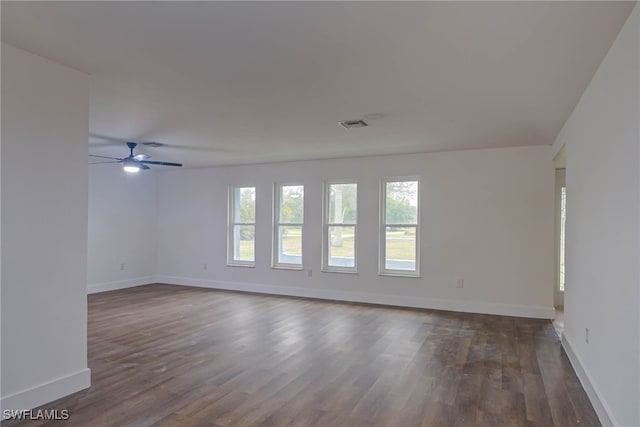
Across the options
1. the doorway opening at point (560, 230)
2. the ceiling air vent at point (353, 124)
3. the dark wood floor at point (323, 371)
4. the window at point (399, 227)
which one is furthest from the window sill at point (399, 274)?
the ceiling air vent at point (353, 124)

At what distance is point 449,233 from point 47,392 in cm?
507

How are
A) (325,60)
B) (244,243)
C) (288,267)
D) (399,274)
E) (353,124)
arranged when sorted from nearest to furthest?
1. (325,60)
2. (353,124)
3. (399,274)
4. (288,267)
5. (244,243)

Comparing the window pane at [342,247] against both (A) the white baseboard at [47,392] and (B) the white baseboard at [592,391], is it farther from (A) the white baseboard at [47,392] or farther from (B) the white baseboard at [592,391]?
(A) the white baseboard at [47,392]

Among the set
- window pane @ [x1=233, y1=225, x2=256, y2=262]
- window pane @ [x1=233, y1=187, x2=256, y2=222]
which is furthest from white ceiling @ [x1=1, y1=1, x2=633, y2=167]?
window pane @ [x1=233, y1=225, x2=256, y2=262]

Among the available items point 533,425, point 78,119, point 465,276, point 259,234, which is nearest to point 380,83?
point 78,119

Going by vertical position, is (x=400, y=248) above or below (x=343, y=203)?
below

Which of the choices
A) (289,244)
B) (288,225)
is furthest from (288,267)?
(288,225)

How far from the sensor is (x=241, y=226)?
7.59 m

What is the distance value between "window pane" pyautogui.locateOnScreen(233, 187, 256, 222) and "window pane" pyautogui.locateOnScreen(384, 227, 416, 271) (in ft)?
8.71

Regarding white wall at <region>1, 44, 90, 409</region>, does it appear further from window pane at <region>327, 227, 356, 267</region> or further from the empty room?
window pane at <region>327, 227, 356, 267</region>

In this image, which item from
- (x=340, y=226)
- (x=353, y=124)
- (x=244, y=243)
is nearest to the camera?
(x=353, y=124)

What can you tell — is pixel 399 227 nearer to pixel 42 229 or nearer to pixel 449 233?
pixel 449 233

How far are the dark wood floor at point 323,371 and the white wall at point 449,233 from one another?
50 cm

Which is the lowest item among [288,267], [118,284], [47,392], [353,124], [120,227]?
[118,284]
